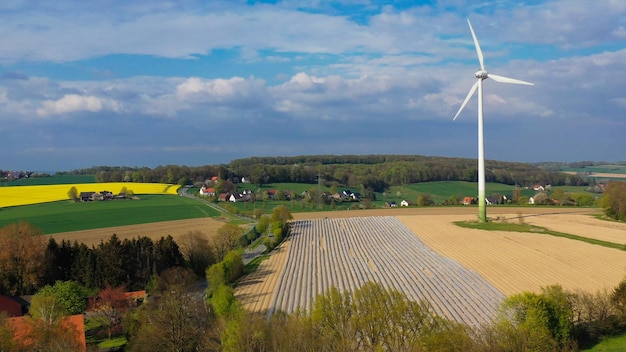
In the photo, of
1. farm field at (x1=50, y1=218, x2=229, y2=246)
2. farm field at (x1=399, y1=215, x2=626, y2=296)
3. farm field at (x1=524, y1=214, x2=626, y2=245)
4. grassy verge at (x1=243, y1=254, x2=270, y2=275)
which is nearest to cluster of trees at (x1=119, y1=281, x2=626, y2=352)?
farm field at (x1=399, y1=215, x2=626, y2=296)

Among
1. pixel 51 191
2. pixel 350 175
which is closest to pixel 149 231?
pixel 51 191

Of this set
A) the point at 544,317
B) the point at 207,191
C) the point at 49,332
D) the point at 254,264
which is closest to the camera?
the point at 544,317

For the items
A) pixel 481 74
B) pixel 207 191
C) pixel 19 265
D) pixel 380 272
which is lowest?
pixel 380 272

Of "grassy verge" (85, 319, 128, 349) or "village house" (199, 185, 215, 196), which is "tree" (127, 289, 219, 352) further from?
"village house" (199, 185, 215, 196)

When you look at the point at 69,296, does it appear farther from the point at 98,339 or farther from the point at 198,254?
the point at 198,254

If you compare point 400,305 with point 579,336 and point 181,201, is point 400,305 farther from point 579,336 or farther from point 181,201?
point 181,201
